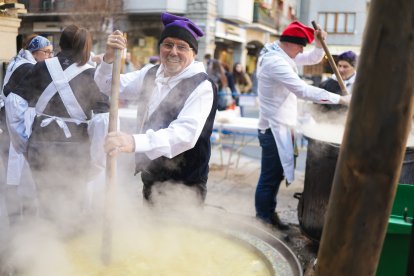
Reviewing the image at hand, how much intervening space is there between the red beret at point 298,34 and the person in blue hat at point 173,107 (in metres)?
1.73

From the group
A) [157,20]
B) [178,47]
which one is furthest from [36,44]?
[157,20]

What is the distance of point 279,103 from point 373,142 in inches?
118

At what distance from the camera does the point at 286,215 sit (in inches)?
202

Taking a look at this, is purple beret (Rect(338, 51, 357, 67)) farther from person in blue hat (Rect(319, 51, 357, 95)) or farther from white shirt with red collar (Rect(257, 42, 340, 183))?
white shirt with red collar (Rect(257, 42, 340, 183))

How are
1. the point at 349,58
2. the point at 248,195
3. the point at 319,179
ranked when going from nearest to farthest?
the point at 319,179 → the point at 349,58 → the point at 248,195

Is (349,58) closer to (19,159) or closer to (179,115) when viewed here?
(179,115)

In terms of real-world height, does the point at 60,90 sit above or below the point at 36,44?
below

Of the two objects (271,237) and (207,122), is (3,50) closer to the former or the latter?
(207,122)

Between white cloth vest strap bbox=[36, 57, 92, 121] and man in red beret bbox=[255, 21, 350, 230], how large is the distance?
1818 mm

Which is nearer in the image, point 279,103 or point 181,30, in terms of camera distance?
point 181,30

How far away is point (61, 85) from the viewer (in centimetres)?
328

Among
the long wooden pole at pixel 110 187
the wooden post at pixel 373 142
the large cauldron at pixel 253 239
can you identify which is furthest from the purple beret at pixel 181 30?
the wooden post at pixel 373 142

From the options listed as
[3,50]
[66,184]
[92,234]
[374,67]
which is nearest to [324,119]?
[66,184]

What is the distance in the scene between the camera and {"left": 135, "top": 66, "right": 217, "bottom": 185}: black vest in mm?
2623
